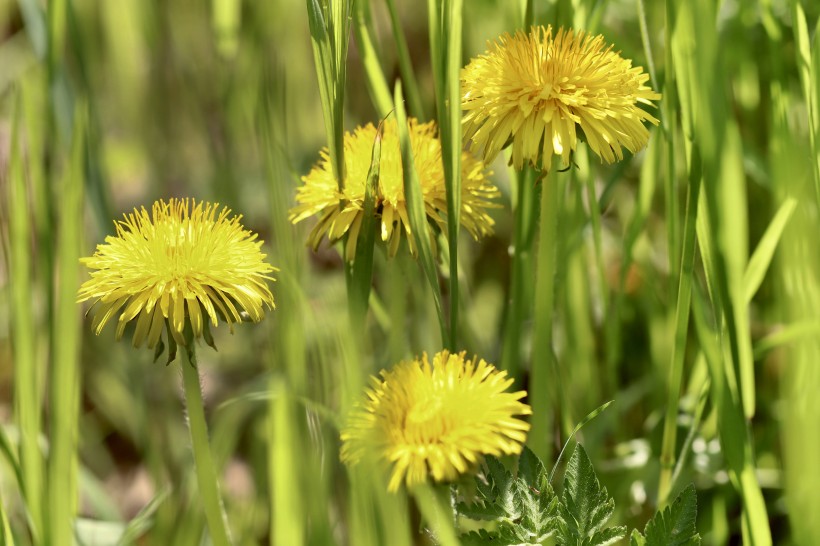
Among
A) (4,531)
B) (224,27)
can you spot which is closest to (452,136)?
(4,531)

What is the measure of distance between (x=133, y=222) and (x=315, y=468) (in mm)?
235

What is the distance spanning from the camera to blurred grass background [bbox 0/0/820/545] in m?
0.50

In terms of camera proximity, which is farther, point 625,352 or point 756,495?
point 625,352

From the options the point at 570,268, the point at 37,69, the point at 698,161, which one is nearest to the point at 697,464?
the point at 570,268

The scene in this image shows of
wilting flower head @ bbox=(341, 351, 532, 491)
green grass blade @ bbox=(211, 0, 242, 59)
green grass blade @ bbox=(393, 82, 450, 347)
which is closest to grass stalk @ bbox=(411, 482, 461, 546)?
wilting flower head @ bbox=(341, 351, 532, 491)

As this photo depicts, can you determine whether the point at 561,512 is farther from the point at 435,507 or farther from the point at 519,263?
the point at 519,263

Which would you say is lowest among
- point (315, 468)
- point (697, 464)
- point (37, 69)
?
point (697, 464)

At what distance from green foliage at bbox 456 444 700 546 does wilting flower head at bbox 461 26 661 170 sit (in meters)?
0.17

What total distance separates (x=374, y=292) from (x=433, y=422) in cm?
27

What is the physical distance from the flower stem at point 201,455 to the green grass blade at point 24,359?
0.11 meters

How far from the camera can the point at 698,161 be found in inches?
22.6

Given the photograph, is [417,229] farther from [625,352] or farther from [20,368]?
[625,352]

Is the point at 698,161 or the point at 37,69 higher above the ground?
the point at 37,69

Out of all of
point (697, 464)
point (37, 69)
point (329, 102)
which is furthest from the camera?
point (37, 69)
